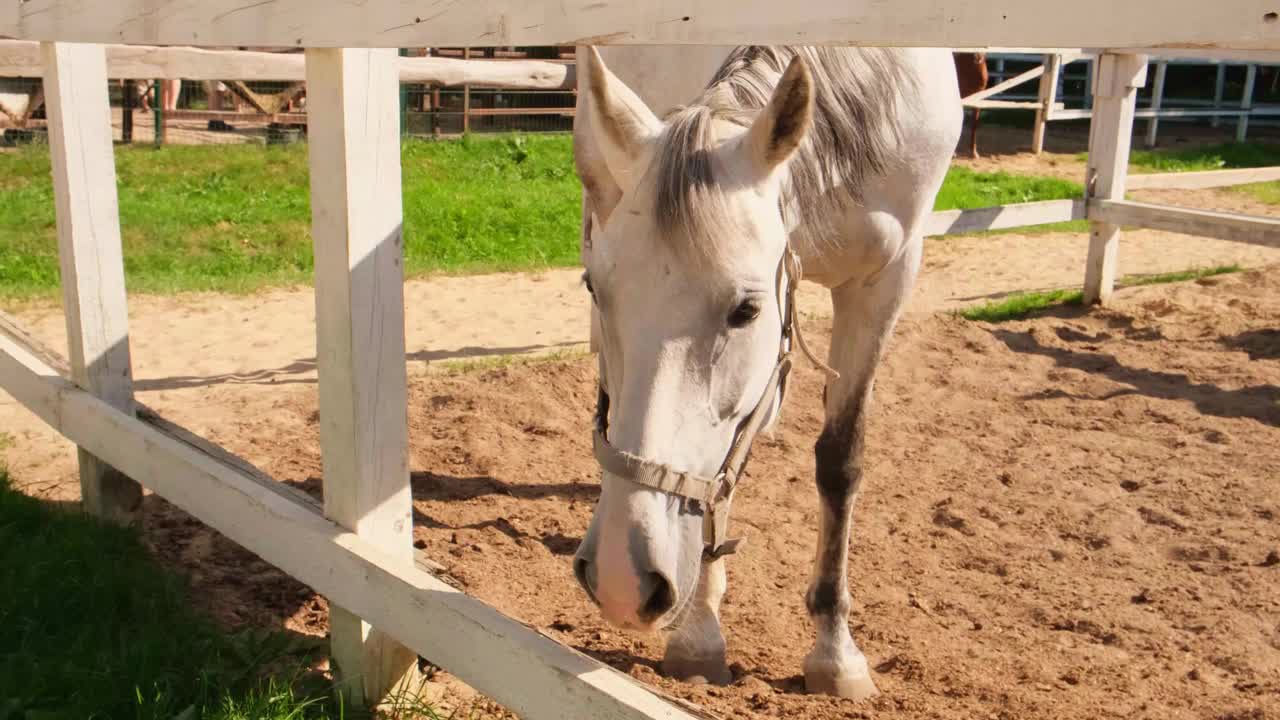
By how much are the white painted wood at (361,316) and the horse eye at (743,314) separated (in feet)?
2.43

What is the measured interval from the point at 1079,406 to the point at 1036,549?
1.61 m

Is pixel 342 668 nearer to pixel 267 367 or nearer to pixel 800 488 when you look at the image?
pixel 800 488

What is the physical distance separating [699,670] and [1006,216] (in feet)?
15.0

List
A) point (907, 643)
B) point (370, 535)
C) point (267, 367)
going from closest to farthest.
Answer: point (370, 535), point (907, 643), point (267, 367)

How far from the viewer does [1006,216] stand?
648 cm

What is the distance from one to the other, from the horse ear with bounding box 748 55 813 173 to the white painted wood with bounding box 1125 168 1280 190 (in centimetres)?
578

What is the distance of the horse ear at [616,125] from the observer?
182 centimetres

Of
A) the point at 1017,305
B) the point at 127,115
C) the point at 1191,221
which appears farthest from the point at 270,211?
the point at 1191,221

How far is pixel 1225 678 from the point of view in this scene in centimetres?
276

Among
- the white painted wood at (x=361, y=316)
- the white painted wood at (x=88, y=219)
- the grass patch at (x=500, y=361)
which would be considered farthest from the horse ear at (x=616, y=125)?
the grass patch at (x=500, y=361)

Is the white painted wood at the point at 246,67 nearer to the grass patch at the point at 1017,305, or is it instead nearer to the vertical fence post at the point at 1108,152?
the grass patch at the point at 1017,305

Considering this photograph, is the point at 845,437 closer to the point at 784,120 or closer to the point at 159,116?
the point at 784,120

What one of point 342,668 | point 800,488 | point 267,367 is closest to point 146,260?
point 267,367

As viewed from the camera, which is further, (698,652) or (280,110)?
(280,110)
